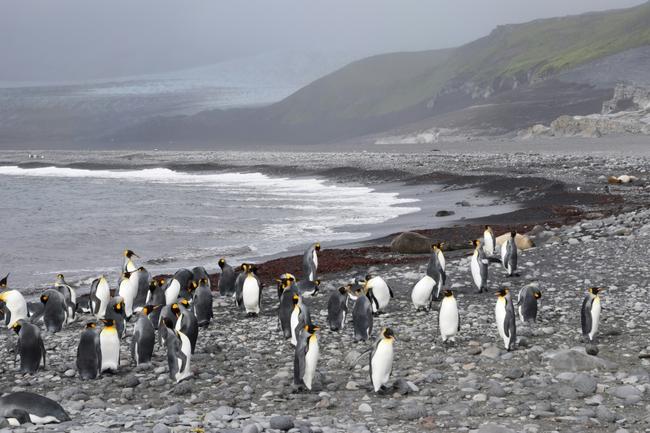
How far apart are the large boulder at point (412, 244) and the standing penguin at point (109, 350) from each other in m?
7.59

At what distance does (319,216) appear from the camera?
23.9 m

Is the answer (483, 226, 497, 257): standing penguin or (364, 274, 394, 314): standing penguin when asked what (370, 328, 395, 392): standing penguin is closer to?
(364, 274, 394, 314): standing penguin

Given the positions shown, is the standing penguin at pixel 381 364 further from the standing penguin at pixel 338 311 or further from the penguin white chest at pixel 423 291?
the penguin white chest at pixel 423 291

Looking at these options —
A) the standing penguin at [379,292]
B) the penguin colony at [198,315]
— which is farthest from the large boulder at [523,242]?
the standing penguin at [379,292]

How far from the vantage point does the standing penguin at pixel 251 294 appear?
10.2 meters

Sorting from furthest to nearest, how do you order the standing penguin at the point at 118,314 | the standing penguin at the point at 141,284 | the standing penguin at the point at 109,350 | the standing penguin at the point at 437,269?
the standing penguin at the point at 141,284 → the standing penguin at the point at 437,269 → the standing penguin at the point at 118,314 → the standing penguin at the point at 109,350

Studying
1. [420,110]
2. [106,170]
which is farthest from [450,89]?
[106,170]

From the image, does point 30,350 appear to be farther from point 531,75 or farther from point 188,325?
point 531,75

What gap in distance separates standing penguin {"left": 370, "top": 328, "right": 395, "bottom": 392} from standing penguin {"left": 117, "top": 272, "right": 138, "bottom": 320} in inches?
177

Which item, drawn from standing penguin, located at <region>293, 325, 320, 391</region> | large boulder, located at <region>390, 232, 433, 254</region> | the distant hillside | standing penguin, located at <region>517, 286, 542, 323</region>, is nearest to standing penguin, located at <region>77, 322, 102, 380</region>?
standing penguin, located at <region>293, 325, 320, 391</region>

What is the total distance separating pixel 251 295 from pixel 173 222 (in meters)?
14.8

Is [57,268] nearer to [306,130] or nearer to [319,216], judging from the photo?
[319,216]

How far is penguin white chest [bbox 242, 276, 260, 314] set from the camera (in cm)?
1020

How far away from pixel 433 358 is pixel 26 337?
3686 millimetres
